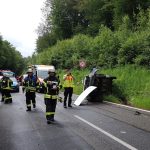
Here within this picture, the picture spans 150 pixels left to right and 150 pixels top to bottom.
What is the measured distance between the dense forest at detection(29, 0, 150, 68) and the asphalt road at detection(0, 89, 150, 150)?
11160 millimetres

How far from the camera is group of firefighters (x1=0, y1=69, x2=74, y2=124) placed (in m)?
13.1

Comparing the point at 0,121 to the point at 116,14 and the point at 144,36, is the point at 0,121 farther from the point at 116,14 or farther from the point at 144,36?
the point at 116,14

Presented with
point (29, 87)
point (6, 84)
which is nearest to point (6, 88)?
point (6, 84)

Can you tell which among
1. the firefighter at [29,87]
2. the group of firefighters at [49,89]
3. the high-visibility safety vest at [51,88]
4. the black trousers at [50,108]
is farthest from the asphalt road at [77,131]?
the firefighter at [29,87]

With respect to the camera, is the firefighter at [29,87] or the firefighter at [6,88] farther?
the firefighter at [6,88]

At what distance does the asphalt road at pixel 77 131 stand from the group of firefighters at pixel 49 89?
1.98 ft

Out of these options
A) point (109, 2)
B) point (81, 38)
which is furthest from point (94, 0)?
point (81, 38)

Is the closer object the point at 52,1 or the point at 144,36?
the point at 144,36

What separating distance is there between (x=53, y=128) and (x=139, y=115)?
4.12m

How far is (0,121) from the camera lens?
13.5 metres

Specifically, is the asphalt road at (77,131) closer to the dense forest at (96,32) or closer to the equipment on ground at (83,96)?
the equipment on ground at (83,96)

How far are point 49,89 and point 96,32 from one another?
47.2 meters

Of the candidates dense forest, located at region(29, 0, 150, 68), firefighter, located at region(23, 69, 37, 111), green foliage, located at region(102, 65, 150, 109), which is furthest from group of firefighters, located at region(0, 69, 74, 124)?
dense forest, located at region(29, 0, 150, 68)

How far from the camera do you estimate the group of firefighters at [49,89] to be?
13.1 m
